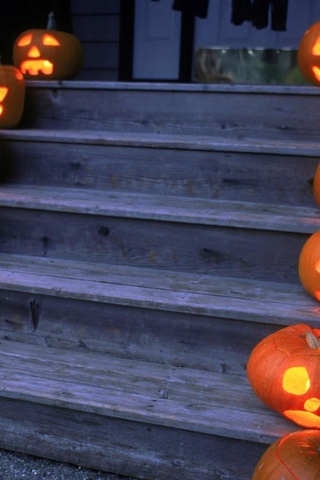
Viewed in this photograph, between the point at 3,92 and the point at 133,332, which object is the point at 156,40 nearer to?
the point at 3,92

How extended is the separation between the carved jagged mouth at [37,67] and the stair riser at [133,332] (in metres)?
1.34

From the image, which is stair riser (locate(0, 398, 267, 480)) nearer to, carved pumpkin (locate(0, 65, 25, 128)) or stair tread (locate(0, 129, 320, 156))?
stair tread (locate(0, 129, 320, 156))

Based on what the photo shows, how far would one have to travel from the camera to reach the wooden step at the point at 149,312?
1.95 metres

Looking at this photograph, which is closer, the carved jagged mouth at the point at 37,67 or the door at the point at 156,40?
the carved jagged mouth at the point at 37,67

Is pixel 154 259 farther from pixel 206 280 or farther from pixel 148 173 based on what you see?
pixel 148 173

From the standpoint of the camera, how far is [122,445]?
1.83m

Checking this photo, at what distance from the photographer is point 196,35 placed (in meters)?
4.79

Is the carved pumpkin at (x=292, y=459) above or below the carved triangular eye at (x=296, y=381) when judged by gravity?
below

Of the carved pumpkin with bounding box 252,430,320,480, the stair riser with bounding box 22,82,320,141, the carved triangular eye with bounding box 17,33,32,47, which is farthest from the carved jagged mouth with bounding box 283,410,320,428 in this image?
the carved triangular eye with bounding box 17,33,32,47

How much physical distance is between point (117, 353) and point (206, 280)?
39 centimetres

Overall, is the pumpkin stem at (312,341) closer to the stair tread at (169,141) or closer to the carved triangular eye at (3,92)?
the stair tread at (169,141)

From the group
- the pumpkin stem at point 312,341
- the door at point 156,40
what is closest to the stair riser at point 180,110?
the pumpkin stem at point 312,341

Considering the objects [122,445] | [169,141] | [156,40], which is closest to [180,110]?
[169,141]

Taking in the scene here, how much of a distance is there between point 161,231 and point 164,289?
0.26 metres
